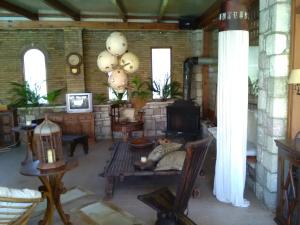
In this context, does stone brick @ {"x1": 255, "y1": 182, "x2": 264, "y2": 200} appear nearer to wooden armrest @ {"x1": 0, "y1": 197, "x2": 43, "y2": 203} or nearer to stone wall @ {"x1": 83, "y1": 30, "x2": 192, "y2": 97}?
wooden armrest @ {"x1": 0, "y1": 197, "x2": 43, "y2": 203}

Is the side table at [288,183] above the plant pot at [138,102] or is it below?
below

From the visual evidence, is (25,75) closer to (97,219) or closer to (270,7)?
(97,219)

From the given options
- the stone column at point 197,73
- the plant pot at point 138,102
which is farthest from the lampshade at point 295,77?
the plant pot at point 138,102

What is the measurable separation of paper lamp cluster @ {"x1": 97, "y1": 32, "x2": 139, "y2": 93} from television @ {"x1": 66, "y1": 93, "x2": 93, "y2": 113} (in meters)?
2.61

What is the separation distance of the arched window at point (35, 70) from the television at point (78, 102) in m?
1.80

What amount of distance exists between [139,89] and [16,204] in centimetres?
584

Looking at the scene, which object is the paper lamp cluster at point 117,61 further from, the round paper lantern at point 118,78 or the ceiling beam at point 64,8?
the ceiling beam at point 64,8

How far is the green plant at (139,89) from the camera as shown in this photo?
306 inches

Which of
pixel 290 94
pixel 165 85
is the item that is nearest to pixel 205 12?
pixel 165 85

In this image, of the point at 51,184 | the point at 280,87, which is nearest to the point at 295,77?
the point at 280,87

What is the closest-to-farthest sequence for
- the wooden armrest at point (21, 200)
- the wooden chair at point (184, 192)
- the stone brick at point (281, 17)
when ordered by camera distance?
the wooden armrest at point (21, 200) → the wooden chair at point (184, 192) → the stone brick at point (281, 17)

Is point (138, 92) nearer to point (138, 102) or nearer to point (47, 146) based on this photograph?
point (138, 102)

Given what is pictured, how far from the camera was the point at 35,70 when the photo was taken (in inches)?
320

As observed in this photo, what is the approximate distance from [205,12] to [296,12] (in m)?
3.69
